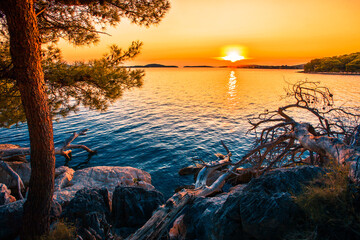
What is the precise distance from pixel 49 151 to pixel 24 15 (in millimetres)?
2895

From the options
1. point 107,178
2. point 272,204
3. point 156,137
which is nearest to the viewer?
point 272,204

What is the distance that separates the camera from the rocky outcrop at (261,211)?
2.60 meters

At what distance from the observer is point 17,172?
30.5 ft

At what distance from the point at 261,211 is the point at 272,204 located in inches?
7.9

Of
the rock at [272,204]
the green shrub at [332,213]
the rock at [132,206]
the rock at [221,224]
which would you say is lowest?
the rock at [132,206]

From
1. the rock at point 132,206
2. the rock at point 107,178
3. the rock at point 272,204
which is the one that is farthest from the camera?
the rock at point 107,178

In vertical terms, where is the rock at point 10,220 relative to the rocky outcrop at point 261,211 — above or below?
below

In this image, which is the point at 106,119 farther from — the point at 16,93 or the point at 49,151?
the point at 49,151

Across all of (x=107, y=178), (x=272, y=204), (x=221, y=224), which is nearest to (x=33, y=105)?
(x=221, y=224)

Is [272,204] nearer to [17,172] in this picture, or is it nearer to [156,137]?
[17,172]

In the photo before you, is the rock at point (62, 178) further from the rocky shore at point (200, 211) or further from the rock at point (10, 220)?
the rock at point (10, 220)

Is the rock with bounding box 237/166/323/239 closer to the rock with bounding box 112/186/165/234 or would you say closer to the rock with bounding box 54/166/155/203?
the rock with bounding box 112/186/165/234

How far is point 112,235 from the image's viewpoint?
460cm

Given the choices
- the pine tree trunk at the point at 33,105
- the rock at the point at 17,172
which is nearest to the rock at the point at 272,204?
the pine tree trunk at the point at 33,105
